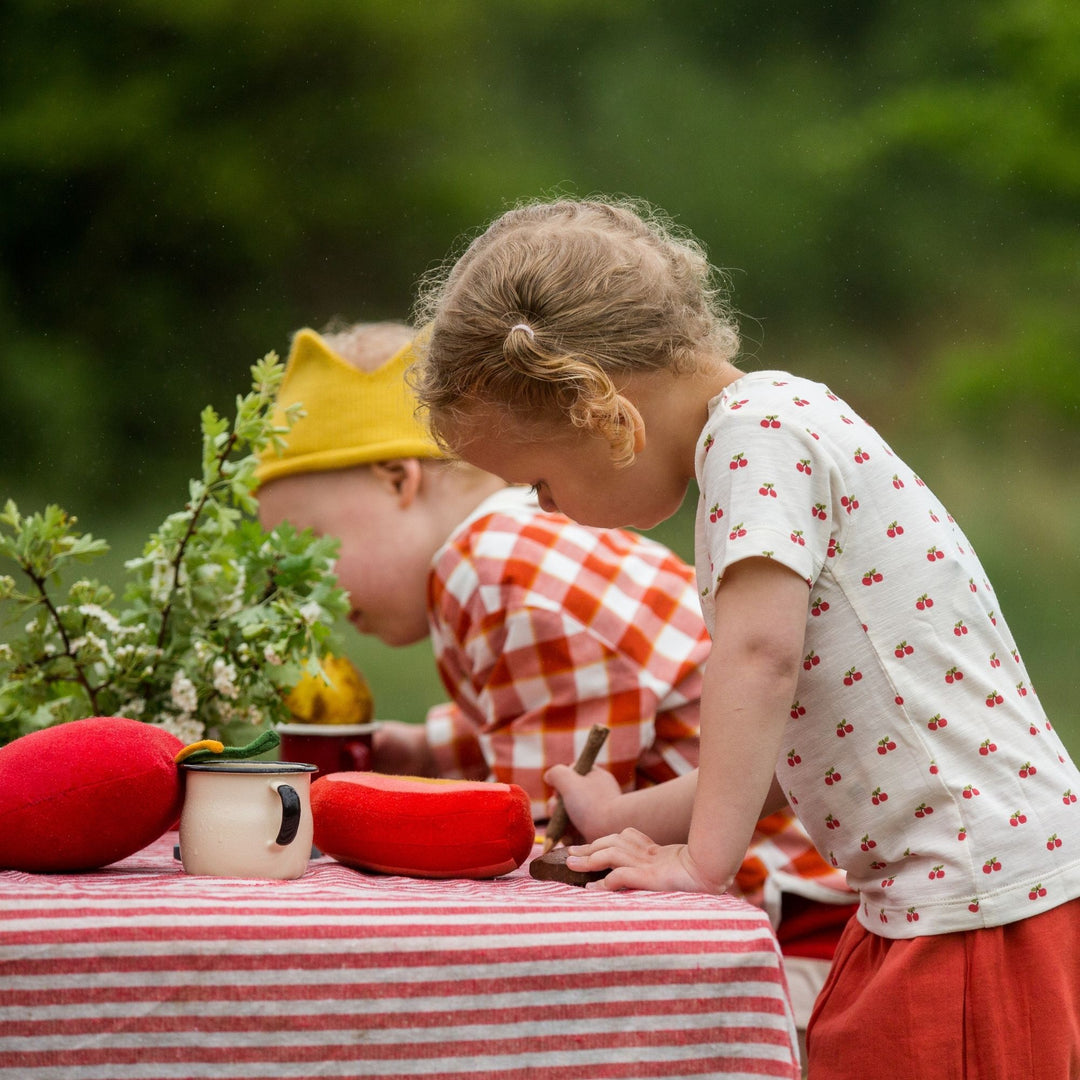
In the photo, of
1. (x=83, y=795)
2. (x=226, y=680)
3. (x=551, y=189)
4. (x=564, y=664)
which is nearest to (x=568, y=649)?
(x=564, y=664)

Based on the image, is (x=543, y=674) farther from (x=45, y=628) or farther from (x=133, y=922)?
(x=133, y=922)

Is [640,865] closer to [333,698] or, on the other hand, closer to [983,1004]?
[983,1004]

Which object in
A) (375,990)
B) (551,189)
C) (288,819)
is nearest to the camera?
(375,990)

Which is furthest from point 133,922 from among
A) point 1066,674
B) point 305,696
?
point 1066,674

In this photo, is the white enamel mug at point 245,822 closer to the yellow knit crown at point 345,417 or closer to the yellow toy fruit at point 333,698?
the yellow toy fruit at point 333,698

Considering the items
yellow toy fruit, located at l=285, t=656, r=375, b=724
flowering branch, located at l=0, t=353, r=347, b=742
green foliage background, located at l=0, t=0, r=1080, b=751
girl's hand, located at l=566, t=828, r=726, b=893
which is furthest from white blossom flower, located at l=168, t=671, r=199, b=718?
green foliage background, located at l=0, t=0, r=1080, b=751

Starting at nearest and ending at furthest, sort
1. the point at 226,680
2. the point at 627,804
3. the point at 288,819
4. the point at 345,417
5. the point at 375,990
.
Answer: the point at 375,990 < the point at 288,819 < the point at 627,804 < the point at 226,680 < the point at 345,417

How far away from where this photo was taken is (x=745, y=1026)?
0.51 m

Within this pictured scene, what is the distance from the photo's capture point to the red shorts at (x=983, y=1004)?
2.35ft

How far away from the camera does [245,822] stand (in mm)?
625

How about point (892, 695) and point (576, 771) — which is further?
point (576, 771)

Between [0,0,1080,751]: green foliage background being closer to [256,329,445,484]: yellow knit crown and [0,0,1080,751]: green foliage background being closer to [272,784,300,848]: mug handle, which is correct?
[256,329,445,484]: yellow knit crown

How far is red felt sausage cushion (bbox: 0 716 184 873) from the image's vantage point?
2.02ft

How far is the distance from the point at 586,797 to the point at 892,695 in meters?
0.26
